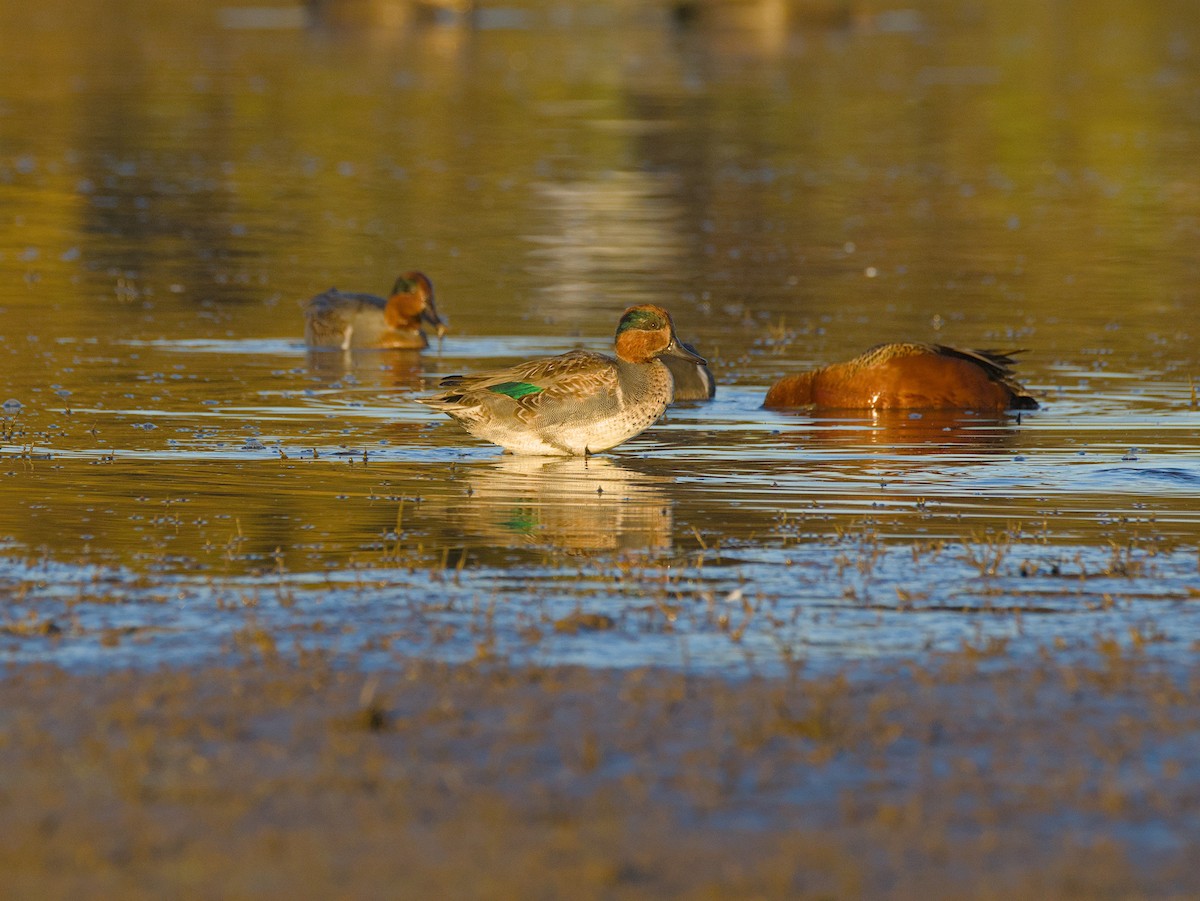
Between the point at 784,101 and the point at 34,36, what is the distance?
1267 inches

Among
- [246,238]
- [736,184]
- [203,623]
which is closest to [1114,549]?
[203,623]

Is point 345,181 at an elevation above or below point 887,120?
below

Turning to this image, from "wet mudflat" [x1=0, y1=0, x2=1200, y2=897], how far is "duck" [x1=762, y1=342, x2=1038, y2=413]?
1.00 feet

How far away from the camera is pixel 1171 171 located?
33.8m

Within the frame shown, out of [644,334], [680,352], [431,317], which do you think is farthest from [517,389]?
[431,317]

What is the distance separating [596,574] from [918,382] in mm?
5702

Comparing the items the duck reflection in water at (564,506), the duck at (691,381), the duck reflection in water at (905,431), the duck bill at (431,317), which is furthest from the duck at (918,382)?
the duck bill at (431,317)

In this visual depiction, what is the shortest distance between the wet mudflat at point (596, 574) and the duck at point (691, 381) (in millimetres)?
369

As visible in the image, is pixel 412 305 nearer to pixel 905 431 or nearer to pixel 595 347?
pixel 595 347

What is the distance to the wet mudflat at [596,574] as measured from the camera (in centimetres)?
584

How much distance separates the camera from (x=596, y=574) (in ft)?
29.5

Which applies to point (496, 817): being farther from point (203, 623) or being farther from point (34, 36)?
point (34, 36)

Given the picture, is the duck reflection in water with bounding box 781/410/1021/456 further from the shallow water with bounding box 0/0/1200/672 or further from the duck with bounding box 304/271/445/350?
the duck with bounding box 304/271/445/350

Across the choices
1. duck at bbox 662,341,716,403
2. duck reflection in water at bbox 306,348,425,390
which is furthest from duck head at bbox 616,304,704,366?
duck reflection in water at bbox 306,348,425,390
